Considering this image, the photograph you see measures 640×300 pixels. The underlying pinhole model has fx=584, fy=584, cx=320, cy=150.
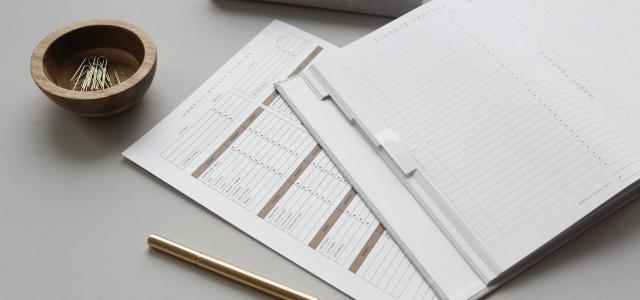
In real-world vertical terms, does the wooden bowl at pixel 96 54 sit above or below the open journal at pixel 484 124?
above

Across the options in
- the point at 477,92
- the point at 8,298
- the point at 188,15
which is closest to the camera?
the point at 8,298

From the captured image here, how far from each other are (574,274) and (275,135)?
0.33 metres

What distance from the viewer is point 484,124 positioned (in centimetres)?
61

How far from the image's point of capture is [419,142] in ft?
2.00

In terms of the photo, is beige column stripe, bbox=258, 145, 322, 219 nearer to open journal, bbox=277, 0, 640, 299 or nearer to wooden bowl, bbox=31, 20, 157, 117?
open journal, bbox=277, 0, 640, 299

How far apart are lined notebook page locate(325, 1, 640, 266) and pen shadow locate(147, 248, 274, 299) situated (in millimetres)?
204

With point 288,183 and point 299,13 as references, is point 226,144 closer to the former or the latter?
point 288,183

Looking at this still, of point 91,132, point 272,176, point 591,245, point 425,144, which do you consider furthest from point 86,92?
point 591,245

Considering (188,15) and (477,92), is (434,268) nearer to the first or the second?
(477,92)

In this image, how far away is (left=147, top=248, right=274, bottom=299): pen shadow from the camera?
0.53 meters

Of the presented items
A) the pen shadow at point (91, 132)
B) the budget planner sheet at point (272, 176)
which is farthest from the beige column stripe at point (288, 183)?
the pen shadow at point (91, 132)

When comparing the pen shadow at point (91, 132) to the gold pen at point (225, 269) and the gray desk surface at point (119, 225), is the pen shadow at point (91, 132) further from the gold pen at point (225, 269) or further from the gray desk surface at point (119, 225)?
the gold pen at point (225, 269)

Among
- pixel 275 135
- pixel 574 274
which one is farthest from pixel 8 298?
pixel 574 274

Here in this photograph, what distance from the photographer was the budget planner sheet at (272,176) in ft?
1.79
